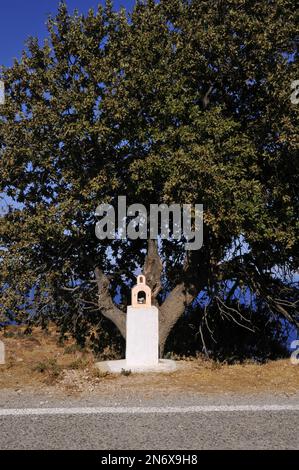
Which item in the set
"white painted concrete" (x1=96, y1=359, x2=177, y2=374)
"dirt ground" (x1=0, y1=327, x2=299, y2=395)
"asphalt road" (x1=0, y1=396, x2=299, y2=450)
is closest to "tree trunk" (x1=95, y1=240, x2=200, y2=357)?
"dirt ground" (x1=0, y1=327, x2=299, y2=395)

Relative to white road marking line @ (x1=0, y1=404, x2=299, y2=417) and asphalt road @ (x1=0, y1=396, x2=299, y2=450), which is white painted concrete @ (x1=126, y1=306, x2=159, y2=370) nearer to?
asphalt road @ (x1=0, y1=396, x2=299, y2=450)

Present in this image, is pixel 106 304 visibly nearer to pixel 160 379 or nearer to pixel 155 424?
pixel 160 379

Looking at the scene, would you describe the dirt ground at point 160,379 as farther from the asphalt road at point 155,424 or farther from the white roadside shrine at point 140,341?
the asphalt road at point 155,424

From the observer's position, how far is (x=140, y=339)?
12.6m

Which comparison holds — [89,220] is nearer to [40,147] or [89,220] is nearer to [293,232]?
[40,147]

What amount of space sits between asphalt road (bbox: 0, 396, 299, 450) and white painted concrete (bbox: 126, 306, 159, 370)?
3020mm

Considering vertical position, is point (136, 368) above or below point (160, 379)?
above

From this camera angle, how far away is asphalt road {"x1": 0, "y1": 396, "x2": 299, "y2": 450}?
6.91 m

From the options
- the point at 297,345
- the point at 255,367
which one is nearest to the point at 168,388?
the point at 255,367

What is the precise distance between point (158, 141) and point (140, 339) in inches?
210

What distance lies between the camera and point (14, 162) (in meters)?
15.2

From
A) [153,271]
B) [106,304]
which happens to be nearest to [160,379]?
[153,271]

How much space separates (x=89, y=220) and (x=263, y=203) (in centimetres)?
544

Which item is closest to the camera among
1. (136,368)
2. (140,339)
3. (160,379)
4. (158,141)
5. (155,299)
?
(160,379)
